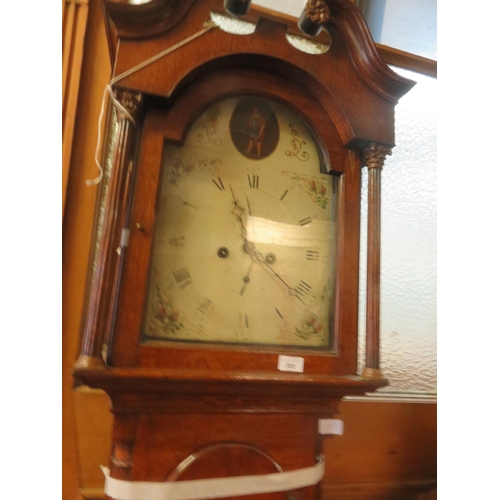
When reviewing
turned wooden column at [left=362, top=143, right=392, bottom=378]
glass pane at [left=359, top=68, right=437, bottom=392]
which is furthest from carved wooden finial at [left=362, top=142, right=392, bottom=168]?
glass pane at [left=359, top=68, right=437, bottom=392]

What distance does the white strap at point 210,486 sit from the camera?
49cm

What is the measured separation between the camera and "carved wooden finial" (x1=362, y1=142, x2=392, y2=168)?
615 mm

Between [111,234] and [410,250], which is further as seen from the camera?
[410,250]

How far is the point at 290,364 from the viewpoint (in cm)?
55

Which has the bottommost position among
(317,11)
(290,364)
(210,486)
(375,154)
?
(210,486)

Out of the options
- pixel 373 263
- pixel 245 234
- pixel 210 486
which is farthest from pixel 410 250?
pixel 210 486

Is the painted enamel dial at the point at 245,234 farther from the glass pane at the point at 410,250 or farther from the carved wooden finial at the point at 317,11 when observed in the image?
the glass pane at the point at 410,250

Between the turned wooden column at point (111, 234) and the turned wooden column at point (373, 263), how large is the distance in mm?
348

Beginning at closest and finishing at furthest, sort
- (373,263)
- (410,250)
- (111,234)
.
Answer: (111,234)
(373,263)
(410,250)

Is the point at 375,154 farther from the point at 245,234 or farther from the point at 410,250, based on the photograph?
the point at 410,250

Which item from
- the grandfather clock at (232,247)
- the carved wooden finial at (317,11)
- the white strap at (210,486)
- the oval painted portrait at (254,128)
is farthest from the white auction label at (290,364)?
the carved wooden finial at (317,11)

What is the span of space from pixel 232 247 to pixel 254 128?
0.61 ft
